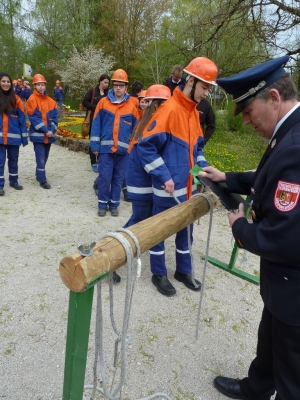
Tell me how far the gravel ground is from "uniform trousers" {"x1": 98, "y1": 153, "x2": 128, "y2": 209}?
18.2 inches

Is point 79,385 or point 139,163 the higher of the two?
point 139,163

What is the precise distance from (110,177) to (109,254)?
3682 millimetres

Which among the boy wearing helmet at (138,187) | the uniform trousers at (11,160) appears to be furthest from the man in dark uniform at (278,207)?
the uniform trousers at (11,160)

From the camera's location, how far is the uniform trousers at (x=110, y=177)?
487 cm

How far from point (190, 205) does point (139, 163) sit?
1.20 m

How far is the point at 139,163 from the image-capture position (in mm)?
3105

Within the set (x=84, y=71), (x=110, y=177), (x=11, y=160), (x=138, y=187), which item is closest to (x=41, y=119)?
(x=11, y=160)

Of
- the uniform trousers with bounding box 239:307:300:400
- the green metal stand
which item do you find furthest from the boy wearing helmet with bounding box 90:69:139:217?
the uniform trousers with bounding box 239:307:300:400

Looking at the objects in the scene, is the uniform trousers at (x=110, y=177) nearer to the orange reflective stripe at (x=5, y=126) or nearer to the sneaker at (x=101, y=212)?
the sneaker at (x=101, y=212)

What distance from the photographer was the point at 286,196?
128cm

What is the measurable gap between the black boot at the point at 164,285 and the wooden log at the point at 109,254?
1.51 metres

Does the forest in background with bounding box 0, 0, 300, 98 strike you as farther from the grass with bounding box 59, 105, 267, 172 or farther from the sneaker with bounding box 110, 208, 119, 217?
the sneaker with bounding box 110, 208, 119, 217

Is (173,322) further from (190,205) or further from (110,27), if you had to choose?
(110,27)

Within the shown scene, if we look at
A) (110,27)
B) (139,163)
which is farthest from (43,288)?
(110,27)
